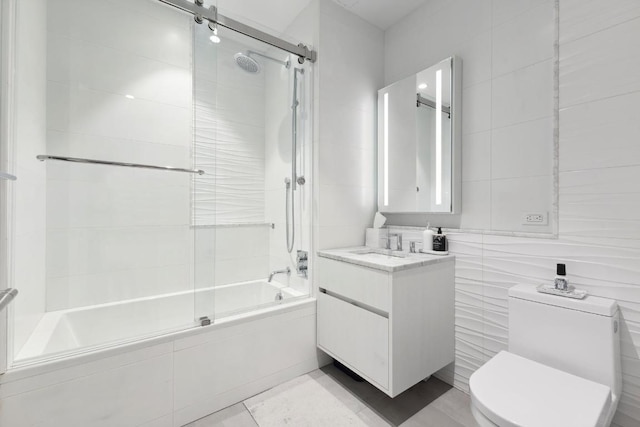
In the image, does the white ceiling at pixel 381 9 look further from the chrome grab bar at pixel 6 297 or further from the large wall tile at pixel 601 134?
the chrome grab bar at pixel 6 297

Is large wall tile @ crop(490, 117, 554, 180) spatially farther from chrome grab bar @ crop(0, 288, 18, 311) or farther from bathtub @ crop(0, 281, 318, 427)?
chrome grab bar @ crop(0, 288, 18, 311)

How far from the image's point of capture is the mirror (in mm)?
1755

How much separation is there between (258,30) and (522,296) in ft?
7.09

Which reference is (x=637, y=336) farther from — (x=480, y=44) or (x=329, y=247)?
(x=480, y=44)

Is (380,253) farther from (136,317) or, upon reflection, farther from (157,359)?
(136,317)

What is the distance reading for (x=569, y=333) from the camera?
1186 mm

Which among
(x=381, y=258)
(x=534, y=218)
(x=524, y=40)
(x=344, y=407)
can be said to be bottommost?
(x=344, y=407)

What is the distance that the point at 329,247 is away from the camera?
6.58ft

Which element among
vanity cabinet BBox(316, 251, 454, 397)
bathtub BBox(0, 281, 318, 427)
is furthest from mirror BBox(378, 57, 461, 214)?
bathtub BBox(0, 281, 318, 427)

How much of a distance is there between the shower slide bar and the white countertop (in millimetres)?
1379

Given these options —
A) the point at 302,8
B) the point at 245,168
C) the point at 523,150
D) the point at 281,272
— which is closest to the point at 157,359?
the point at 281,272

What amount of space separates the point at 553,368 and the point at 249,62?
2523 mm

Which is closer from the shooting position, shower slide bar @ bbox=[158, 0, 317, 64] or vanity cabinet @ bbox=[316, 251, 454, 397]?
vanity cabinet @ bbox=[316, 251, 454, 397]

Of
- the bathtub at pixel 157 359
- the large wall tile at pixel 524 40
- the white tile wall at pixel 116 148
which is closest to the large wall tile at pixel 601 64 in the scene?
the large wall tile at pixel 524 40
